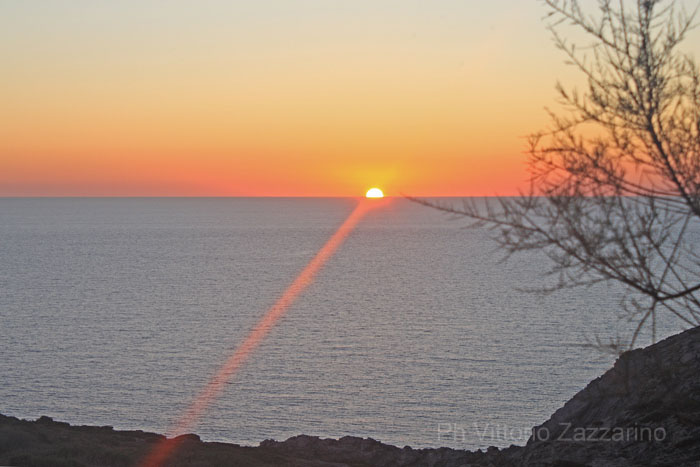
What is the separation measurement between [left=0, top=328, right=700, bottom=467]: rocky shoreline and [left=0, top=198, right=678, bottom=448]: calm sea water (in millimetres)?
5429

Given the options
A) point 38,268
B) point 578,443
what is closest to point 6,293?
point 38,268

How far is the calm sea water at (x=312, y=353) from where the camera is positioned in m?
41.0

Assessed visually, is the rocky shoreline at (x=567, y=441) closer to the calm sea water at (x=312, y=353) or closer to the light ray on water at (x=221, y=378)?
the light ray on water at (x=221, y=378)

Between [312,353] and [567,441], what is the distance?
40.8 meters

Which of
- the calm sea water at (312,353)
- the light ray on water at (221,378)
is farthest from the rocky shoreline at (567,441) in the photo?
the calm sea water at (312,353)

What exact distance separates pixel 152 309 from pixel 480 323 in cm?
3330

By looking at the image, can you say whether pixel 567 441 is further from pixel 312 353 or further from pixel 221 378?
pixel 312 353

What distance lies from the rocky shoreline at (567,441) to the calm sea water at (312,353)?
543cm

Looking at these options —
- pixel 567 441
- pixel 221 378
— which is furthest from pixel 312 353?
pixel 567 441

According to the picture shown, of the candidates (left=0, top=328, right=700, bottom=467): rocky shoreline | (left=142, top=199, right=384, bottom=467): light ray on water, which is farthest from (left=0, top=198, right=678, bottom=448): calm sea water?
(left=0, top=328, right=700, bottom=467): rocky shoreline

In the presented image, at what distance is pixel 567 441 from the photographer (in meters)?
16.0

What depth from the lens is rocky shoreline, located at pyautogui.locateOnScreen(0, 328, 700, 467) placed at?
1416cm

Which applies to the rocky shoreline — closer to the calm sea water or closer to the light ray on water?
the light ray on water

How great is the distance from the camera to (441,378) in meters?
48.3
